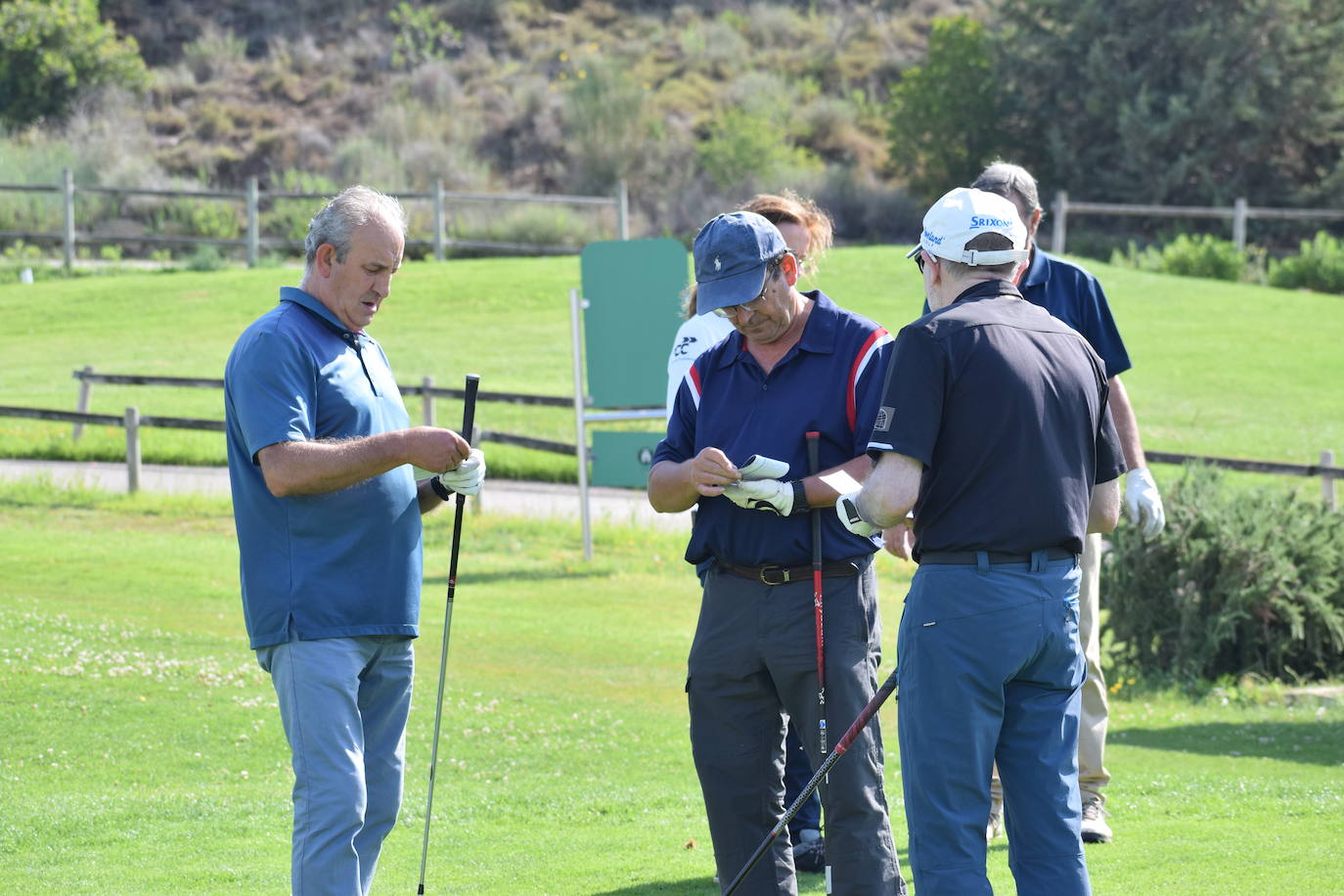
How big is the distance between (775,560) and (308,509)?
1.32 metres

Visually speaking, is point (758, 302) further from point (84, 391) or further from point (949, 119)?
point (949, 119)

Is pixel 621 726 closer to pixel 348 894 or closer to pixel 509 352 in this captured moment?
pixel 348 894

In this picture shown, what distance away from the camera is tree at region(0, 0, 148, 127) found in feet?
137

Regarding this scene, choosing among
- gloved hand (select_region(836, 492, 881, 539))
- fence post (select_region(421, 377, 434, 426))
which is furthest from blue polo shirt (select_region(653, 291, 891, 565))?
fence post (select_region(421, 377, 434, 426))

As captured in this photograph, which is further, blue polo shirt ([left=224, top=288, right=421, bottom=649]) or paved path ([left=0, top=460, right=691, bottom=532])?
paved path ([left=0, top=460, right=691, bottom=532])

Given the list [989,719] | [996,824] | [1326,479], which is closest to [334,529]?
[989,719]

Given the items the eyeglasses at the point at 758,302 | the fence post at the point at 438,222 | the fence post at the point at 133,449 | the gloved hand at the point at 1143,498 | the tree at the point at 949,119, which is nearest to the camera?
the eyeglasses at the point at 758,302

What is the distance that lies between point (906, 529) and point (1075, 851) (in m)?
1.42

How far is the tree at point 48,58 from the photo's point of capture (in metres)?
41.8

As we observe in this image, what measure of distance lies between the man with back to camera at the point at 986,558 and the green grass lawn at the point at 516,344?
15690 mm

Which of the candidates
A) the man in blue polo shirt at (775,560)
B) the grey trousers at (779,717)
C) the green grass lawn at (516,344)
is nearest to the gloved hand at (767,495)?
the man in blue polo shirt at (775,560)

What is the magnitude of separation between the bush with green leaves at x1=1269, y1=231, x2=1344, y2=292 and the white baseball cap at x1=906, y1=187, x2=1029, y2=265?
28700mm

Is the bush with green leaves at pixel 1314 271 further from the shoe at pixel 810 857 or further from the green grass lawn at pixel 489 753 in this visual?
the shoe at pixel 810 857

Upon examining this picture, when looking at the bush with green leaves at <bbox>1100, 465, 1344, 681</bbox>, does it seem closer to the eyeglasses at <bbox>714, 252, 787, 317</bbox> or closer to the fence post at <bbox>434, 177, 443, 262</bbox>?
the eyeglasses at <bbox>714, 252, 787, 317</bbox>
